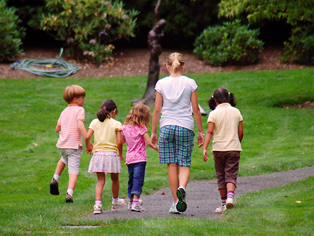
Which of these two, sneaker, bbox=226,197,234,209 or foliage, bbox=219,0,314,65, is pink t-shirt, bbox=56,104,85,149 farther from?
foliage, bbox=219,0,314,65

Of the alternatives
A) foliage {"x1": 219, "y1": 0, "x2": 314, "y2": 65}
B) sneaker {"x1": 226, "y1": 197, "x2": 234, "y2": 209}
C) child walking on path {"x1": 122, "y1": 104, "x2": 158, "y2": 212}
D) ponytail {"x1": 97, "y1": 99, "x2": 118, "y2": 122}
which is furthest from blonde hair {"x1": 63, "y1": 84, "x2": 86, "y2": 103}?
foliage {"x1": 219, "y1": 0, "x2": 314, "y2": 65}

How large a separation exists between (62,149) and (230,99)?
2304 mm

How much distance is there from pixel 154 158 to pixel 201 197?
10.5 feet

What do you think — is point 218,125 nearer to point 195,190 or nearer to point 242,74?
point 195,190

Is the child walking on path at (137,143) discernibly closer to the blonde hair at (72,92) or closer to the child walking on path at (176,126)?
the child walking on path at (176,126)

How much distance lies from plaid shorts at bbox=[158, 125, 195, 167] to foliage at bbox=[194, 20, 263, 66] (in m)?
14.6

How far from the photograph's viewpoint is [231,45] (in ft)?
63.1

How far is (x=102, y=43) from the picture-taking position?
2139cm

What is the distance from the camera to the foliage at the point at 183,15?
870 inches

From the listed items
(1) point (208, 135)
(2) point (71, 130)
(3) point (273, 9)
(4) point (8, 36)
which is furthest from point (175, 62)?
(4) point (8, 36)

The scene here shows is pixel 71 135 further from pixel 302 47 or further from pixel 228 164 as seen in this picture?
pixel 302 47

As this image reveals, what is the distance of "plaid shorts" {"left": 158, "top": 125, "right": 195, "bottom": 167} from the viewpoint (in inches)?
184

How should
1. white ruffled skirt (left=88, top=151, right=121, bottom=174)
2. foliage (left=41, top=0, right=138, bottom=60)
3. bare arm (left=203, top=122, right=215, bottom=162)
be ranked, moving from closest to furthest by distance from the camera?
bare arm (left=203, top=122, right=215, bottom=162) → white ruffled skirt (left=88, top=151, right=121, bottom=174) → foliage (left=41, top=0, right=138, bottom=60)

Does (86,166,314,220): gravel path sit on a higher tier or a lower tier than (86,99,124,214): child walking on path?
lower
